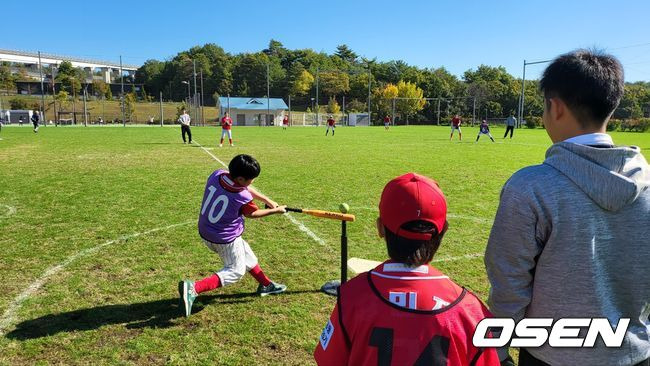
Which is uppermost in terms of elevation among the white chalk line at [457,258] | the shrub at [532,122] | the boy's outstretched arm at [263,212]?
the shrub at [532,122]

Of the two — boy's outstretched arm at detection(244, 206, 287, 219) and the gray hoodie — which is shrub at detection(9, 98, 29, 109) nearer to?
boy's outstretched arm at detection(244, 206, 287, 219)

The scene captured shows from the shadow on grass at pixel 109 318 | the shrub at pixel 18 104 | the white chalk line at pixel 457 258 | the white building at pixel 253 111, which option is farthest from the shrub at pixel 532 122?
the shrub at pixel 18 104

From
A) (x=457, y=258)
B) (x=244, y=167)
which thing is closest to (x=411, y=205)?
(x=244, y=167)

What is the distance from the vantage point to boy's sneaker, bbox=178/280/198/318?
4105 millimetres

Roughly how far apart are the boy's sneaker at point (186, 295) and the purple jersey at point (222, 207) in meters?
0.48

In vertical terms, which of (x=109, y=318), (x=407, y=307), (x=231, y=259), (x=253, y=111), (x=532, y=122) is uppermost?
(x=253, y=111)

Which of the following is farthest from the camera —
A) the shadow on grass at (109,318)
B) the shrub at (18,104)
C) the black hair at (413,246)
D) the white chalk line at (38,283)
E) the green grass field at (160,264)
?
the shrub at (18,104)

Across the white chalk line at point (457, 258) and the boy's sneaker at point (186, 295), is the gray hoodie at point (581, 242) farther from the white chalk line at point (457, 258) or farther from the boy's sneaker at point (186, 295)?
the white chalk line at point (457, 258)

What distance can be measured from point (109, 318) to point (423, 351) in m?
3.62

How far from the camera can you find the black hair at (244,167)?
4141 millimetres

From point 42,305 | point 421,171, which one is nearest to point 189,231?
point 42,305

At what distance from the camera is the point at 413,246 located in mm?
1641

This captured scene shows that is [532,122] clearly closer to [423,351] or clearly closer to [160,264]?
[160,264]

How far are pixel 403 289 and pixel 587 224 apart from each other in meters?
0.76
